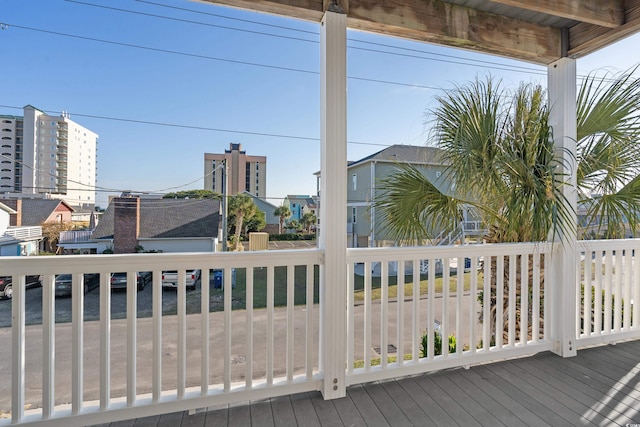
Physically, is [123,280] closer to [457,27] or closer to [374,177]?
[374,177]

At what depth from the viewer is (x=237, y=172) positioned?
2.03m

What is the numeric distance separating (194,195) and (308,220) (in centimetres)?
71

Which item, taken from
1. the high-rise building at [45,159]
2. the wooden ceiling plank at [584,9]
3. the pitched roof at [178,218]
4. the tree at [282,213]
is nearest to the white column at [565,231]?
the wooden ceiling plank at [584,9]

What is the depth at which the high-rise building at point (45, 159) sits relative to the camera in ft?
5.53

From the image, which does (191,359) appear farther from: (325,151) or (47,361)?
(325,151)

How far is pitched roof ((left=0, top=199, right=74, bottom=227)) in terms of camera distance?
1655 millimetres

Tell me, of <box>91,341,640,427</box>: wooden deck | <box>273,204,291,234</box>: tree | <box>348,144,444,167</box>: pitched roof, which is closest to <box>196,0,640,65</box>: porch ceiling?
<box>348,144,444,167</box>: pitched roof

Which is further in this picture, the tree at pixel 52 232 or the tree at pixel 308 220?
the tree at pixel 308 220

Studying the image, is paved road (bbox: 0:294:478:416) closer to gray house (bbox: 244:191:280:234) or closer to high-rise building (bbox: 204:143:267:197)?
gray house (bbox: 244:191:280:234)

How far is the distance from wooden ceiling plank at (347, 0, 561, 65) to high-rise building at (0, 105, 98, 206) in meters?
1.74

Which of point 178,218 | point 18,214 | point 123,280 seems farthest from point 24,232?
point 178,218

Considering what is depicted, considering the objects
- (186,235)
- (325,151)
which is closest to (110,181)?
(186,235)

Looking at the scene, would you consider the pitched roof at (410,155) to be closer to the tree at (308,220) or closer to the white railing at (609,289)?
the tree at (308,220)

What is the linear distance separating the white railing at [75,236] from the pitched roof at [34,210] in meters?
0.12
